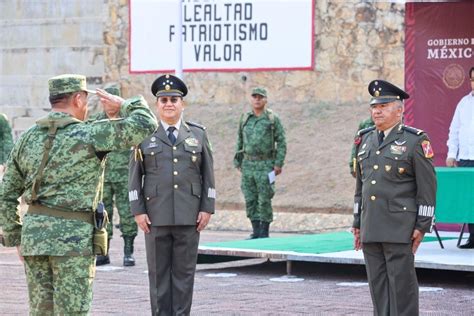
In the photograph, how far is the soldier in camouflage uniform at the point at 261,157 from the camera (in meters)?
18.0

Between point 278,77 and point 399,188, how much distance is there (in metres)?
15.7

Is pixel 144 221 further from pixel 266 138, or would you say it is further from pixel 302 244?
pixel 266 138

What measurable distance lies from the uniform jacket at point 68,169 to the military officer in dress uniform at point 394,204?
2.18 meters

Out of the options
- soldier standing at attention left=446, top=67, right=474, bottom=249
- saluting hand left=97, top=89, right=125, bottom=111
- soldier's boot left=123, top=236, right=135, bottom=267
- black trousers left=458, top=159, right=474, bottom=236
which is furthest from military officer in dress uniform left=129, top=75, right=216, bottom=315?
soldier standing at attention left=446, top=67, right=474, bottom=249

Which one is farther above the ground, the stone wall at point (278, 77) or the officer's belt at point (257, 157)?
the stone wall at point (278, 77)

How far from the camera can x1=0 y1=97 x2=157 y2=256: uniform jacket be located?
25.3 ft

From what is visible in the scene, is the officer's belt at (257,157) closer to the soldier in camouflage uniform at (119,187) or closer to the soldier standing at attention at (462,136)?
the soldier standing at attention at (462,136)

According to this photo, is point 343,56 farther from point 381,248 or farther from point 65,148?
point 65,148

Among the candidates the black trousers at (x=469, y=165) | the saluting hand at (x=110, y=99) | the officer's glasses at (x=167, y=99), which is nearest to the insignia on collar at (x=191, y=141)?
the officer's glasses at (x=167, y=99)

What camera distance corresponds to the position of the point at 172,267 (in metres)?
9.91

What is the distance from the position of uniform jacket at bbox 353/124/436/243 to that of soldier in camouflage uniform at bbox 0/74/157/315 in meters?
2.18

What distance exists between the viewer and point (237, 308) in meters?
11.4

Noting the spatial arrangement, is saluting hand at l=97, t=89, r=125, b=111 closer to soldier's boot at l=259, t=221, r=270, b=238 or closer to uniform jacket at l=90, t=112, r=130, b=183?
uniform jacket at l=90, t=112, r=130, b=183

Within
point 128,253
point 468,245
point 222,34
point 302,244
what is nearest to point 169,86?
point 128,253
